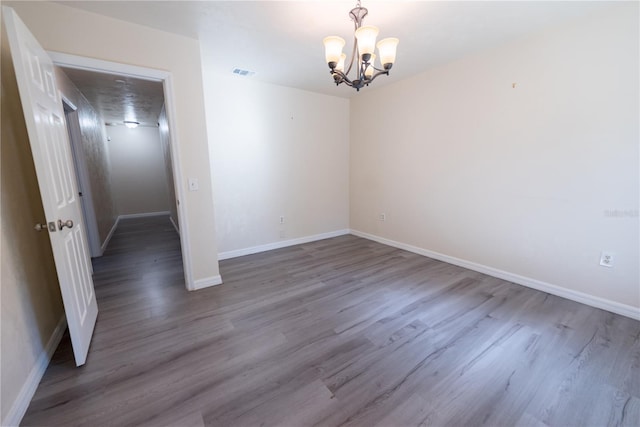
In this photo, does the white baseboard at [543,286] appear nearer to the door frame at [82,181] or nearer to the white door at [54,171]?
the white door at [54,171]

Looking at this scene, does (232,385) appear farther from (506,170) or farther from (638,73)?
(638,73)

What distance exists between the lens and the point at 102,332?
205 centimetres

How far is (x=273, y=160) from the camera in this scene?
13.1 ft

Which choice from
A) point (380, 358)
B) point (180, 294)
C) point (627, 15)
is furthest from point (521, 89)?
point (180, 294)

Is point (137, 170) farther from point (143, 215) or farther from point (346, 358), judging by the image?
point (346, 358)

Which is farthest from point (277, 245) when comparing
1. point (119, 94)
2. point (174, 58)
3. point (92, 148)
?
point (92, 148)

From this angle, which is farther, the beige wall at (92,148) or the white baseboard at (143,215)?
the white baseboard at (143,215)

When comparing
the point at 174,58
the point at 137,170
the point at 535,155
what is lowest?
the point at 137,170

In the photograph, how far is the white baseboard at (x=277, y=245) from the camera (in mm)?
3760

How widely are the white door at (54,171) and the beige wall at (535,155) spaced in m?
3.72

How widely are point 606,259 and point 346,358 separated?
248 cm

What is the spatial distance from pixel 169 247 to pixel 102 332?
2386mm

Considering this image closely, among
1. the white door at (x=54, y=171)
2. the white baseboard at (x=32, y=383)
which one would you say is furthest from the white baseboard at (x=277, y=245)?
the white baseboard at (x=32, y=383)

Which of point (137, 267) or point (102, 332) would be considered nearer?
point (102, 332)
